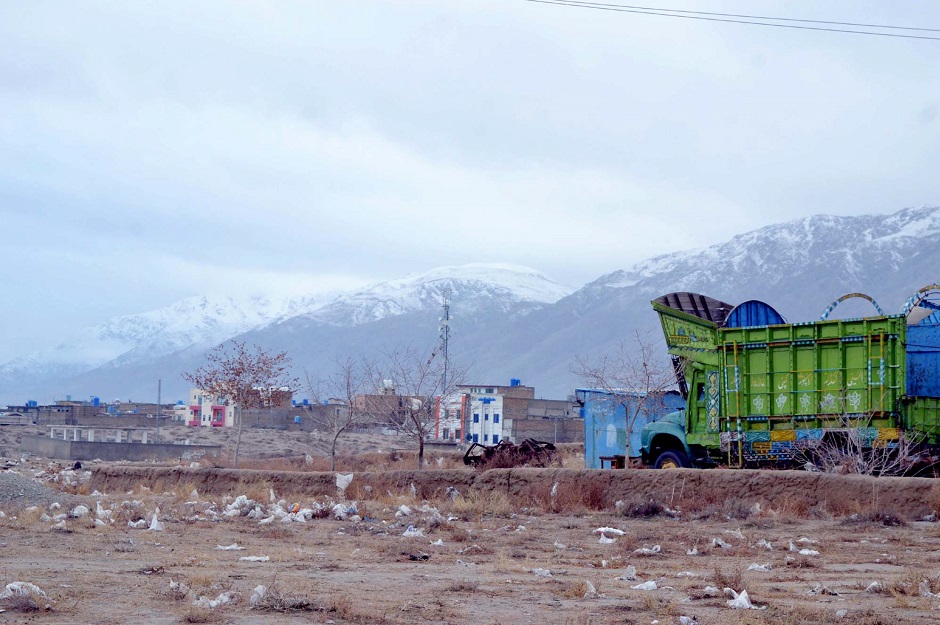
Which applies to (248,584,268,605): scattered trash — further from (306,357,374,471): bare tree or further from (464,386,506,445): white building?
(464,386,506,445): white building

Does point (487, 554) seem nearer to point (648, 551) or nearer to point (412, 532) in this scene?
point (648, 551)

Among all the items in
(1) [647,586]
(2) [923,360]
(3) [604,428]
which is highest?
(2) [923,360]

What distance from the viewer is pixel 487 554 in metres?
11.7

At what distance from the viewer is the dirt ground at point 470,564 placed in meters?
7.53

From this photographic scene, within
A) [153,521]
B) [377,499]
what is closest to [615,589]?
[153,521]

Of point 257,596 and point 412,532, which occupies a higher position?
point 257,596

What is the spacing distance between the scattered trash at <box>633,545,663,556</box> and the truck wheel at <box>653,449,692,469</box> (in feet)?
33.3

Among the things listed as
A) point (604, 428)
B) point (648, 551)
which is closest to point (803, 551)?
point (648, 551)

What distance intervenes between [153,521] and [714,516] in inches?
317

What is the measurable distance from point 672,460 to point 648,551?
35.4 feet

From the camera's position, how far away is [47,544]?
12.2 m

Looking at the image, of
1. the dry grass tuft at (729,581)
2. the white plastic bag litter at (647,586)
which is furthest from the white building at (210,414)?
the dry grass tuft at (729,581)

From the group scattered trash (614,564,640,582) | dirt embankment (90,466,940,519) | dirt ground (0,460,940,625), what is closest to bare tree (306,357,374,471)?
dirt embankment (90,466,940,519)

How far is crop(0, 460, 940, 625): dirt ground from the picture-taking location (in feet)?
24.7
